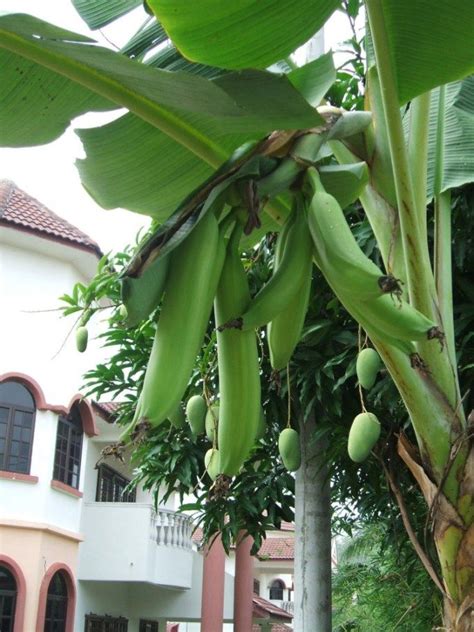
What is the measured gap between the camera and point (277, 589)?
133 ft

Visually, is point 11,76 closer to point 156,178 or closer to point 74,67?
point 74,67

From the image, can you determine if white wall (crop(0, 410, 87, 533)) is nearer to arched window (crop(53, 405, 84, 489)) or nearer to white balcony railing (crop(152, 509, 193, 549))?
arched window (crop(53, 405, 84, 489))

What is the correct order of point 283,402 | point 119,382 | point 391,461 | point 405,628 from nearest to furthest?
point 391,461 < point 283,402 < point 119,382 < point 405,628

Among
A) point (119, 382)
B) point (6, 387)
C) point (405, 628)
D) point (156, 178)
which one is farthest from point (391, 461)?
point (6, 387)

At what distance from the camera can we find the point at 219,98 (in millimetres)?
1609

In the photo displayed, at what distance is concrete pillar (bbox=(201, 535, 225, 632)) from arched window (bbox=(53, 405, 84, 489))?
2.92 m

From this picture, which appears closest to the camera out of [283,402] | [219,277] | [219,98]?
[219,277]

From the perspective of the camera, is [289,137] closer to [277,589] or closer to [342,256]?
[342,256]

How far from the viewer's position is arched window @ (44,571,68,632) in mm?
14492

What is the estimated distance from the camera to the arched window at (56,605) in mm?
14492

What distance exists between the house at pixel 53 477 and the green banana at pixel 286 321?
38.9ft

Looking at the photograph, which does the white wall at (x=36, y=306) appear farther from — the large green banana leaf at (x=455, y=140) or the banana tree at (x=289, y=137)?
the banana tree at (x=289, y=137)

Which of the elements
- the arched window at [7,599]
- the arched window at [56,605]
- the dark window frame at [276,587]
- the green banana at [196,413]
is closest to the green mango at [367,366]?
the green banana at [196,413]

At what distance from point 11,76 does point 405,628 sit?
6857mm
